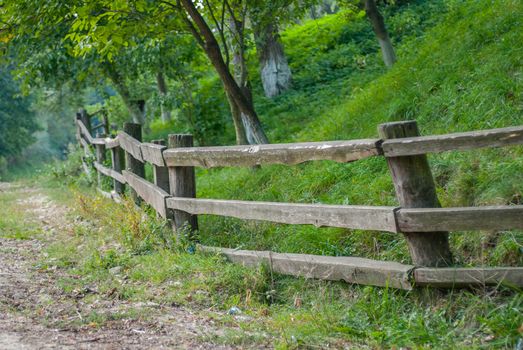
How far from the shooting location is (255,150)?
21.1 ft

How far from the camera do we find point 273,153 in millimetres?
6188

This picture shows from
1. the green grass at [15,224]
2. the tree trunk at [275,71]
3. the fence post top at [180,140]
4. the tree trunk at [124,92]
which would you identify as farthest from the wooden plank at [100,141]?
the fence post top at [180,140]

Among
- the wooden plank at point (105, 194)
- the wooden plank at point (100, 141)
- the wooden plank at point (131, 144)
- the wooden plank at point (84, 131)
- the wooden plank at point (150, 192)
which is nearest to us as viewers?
the wooden plank at point (150, 192)

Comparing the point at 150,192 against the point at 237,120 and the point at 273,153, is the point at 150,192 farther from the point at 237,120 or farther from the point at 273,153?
the point at 237,120

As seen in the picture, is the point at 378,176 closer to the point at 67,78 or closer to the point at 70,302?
the point at 70,302

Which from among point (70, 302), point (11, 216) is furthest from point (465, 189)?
point (11, 216)

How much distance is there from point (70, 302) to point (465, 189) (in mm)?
3595

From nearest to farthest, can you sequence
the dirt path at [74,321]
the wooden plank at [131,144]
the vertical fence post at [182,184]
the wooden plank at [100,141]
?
the dirt path at [74,321]
the vertical fence post at [182,184]
the wooden plank at [131,144]
the wooden plank at [100,141]

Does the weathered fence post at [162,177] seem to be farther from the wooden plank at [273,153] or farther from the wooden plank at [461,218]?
the wooden plank at [461,218]

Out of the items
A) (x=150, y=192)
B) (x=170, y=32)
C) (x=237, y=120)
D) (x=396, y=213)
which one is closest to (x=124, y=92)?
(x=237, y=120)

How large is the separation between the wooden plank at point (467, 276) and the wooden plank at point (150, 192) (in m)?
3.55

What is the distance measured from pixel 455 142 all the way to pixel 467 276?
941 mm

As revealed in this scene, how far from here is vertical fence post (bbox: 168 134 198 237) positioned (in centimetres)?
755

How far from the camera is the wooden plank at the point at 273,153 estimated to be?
17.5 feet
